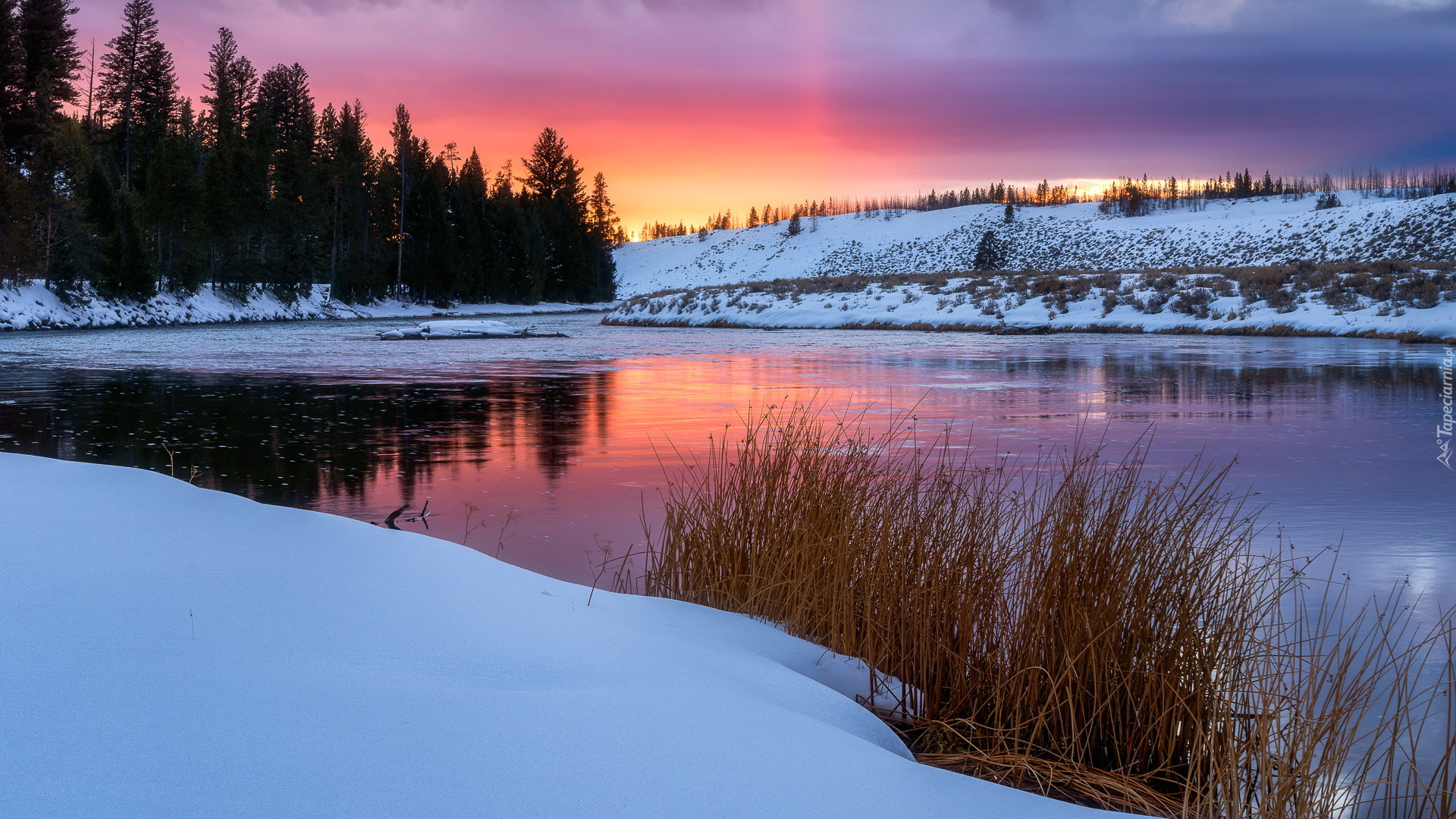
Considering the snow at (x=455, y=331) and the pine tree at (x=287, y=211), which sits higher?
the pine tree at (x=287, y=211)

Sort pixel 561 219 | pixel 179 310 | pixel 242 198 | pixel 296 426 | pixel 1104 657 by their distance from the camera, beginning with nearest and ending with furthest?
pixel 1104 657 < pixel 296 426 < pixel 179 310 < pixel 242 198 < pixel 561 219

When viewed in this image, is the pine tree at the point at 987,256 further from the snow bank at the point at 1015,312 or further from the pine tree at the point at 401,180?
the pine tree at the point at 401,180

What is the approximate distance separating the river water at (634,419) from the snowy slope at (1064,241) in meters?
45.0

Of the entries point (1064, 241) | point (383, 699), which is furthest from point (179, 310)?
point (1064, 241)

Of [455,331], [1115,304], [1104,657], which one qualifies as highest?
[1115,304]

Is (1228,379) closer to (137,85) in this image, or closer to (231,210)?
(231,210)

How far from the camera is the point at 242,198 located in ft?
189

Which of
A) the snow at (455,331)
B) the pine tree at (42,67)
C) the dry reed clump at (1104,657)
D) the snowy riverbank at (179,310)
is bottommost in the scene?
the dry reed clump at (1104,657)

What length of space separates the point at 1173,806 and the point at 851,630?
145 centimetres

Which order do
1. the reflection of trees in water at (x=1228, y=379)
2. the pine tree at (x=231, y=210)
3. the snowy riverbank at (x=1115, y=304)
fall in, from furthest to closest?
the pine tree at (x=231, y=210) → the snowy riverbank at (x=1115, y=304) → the reflection of trees in water at (x=1228, y=379)

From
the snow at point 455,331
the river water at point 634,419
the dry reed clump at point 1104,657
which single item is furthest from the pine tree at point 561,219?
the dry reed clump at point 1104,657

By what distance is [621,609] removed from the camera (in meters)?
4.34

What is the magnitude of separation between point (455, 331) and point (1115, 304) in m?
23.7

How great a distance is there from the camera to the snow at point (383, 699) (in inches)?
90.6
